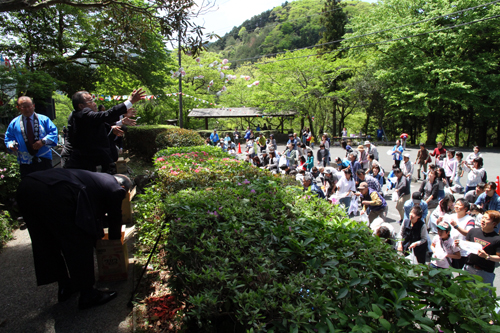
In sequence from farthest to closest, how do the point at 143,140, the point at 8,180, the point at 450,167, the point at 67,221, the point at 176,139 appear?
the point at 143,140, the point at 176,139, the point at 450,167, the point at 8,180, the point at 67,221

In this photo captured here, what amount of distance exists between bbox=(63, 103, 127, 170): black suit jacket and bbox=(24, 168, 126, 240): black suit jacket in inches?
36.7

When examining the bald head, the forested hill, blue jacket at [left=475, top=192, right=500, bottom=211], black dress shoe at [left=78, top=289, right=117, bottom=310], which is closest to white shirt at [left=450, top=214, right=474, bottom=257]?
blue jacket at [left=475, top=192, right=500, bottom=211]

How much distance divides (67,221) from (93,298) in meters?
0.84

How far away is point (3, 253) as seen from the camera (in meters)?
4.48

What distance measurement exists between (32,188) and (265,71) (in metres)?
31.1

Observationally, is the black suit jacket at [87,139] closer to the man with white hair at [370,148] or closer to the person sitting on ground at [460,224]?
the person sitting on ground at [460,224]

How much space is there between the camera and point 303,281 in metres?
1.83

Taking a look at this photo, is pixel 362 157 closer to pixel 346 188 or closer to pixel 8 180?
pixel 346 188

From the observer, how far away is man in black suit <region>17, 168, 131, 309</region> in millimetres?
2775

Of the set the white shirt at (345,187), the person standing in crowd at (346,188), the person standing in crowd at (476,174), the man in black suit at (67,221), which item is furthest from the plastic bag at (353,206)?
the man in black suit at (67,221)

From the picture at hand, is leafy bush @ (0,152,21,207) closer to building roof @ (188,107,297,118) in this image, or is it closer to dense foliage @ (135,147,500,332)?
dense foliage @ (135,147,500,332)

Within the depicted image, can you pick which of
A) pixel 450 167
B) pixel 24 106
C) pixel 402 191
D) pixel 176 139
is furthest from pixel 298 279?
pixel 450 167

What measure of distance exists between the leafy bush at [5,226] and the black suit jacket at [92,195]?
2.78m

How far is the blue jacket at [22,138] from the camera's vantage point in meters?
4.81
